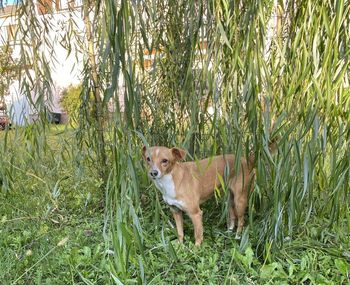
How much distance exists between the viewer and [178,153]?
6.75 ft

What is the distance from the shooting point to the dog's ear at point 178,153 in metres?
2.02

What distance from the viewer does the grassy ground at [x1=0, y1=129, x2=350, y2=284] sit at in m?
1.79

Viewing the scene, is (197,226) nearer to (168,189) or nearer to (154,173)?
(168,189)

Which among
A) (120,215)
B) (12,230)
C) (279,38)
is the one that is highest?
(279,38)

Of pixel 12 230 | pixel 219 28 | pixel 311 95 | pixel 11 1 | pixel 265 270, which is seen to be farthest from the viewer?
pixel 12 230

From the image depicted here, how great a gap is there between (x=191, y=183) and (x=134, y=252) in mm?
874

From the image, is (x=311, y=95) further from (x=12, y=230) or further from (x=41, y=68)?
(x=12, y=230)

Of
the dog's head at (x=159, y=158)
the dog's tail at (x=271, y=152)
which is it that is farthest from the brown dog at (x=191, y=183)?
the dog's tail at (x=271, y=152)

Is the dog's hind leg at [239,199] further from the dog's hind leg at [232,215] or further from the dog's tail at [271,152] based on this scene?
the dog's tail at [271,152]

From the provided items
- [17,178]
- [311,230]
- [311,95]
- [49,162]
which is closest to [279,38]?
[311,95]

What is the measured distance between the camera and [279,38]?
1893mm

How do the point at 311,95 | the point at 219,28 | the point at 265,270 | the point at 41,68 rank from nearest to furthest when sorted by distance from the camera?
the point at 219,28
the point at 311,95
the point at 265,270
the point at 41,68

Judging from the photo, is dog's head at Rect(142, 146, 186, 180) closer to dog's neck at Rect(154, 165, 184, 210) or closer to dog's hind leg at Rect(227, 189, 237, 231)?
dog's neck at Rect(154, 165, 184, 210)

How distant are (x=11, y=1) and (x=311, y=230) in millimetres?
2083
